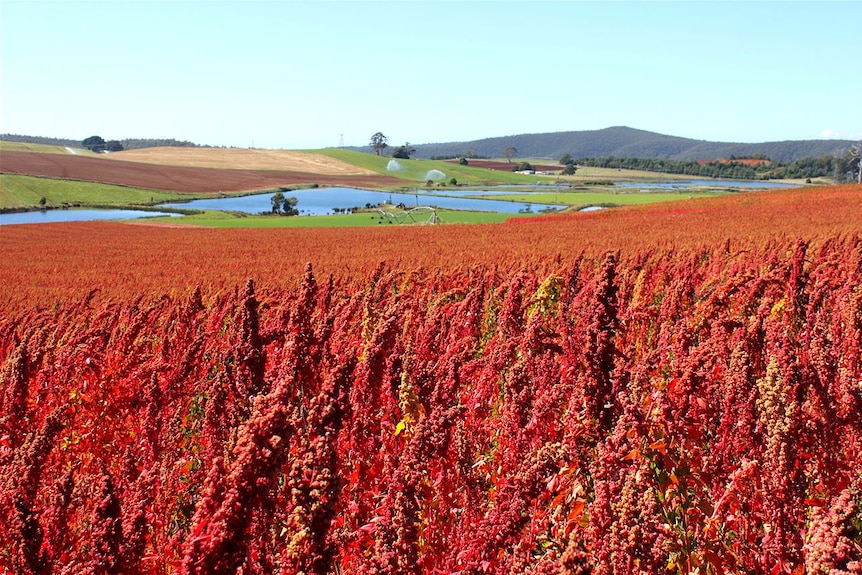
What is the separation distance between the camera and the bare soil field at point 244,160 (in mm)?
137425

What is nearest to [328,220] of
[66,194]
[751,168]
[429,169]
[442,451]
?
[66,194]

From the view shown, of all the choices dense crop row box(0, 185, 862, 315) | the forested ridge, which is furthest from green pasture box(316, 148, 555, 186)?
dense crop row box(0, 185, 862, 315)

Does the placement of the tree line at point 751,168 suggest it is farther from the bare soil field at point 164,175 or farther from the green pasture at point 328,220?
the green pasture at point 328,220

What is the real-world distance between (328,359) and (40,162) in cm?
11223

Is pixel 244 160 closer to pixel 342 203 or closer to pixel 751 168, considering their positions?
pixel 342 203

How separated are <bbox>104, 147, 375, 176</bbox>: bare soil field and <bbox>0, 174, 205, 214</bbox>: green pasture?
45.4m

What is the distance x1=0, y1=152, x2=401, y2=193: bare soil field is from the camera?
3723 inches

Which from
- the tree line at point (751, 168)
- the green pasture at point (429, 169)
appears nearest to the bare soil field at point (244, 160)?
the green pasture at point (429, 169)

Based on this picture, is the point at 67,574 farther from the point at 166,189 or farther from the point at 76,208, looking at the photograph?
the point at 166,189

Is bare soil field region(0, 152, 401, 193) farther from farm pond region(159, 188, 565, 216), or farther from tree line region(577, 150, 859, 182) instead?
tree line region(577, 150, 859, 182)

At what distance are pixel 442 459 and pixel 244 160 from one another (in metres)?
152

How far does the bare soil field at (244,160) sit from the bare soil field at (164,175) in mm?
6992

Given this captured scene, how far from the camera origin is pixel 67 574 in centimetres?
272

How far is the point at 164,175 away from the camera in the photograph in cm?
10950
